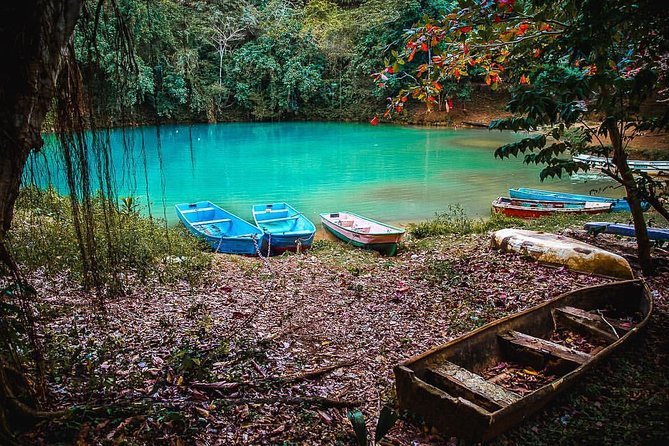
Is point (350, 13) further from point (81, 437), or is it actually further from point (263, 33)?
point (81, 437)

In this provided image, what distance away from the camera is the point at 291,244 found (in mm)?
9758

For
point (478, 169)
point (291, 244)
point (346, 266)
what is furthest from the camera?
point (478, 169)

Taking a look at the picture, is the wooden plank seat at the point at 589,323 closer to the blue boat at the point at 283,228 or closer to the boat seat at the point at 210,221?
the blue boat at the point at 283,228

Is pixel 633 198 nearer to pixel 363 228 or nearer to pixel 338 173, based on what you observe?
pixel 363 228

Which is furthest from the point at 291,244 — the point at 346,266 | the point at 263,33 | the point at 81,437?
the point at 263,33

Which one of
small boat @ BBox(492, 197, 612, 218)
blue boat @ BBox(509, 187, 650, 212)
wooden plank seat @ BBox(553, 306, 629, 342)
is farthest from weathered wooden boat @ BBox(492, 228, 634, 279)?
blue boat @ BBox(509, 187, 650, 212)

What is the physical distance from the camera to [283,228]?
37.5ft

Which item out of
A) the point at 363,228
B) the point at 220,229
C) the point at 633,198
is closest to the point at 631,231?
the point at 633,198

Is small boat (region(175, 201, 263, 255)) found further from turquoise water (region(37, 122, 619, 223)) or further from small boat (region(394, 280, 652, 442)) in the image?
small boat (region(394, 280, 652, 442))

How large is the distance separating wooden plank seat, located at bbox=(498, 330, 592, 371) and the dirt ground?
0.19 metres

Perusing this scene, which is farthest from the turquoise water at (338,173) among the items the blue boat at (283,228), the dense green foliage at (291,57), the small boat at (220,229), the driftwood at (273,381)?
the driftwood at (273,381)

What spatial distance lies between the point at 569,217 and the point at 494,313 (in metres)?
7.01

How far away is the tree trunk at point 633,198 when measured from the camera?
494 centimetres

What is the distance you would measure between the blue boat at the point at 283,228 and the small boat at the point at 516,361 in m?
5.74
